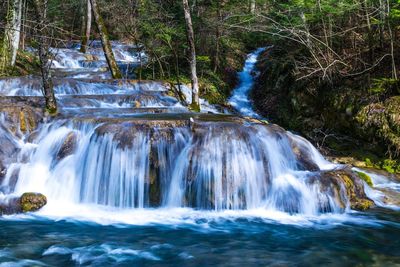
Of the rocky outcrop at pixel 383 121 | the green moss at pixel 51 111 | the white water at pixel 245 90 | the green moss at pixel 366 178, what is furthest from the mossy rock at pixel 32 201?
the white water at pixel 245 90

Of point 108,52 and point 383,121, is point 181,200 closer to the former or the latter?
point 383,121

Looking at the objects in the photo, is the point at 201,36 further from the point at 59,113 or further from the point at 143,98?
the point at 59,113

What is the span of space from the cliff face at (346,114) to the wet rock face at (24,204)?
7.68 m

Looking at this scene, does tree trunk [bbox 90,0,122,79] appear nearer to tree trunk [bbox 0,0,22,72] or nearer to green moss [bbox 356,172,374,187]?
tree trunk [bbox 0,0,22,72]

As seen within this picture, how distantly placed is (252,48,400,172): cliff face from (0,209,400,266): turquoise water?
390 centimetres

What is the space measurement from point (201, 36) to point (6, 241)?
12.0 meters

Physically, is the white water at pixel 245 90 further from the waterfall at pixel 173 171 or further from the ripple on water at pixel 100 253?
the ripple on water at pixel 100 253

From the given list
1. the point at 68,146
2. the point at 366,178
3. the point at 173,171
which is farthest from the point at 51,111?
the point at 366,178

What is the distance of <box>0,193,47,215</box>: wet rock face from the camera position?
695 cm

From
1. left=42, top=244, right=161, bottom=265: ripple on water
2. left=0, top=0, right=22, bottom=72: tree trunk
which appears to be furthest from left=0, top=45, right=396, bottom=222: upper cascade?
left=0, top=0, right=22, bottom=72: tree trunk

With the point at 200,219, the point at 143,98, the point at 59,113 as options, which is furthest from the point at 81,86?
the point at 200,219

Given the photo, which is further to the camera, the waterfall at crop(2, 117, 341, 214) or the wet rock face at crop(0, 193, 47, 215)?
the waterfall at crop(2, 117, 341, 214)

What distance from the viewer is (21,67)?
1589 centimetres

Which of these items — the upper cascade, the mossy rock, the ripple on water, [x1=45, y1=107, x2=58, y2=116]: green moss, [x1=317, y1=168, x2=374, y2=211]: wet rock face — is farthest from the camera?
[x1=45, y1=107, x2=58, y2=116]: green moss
